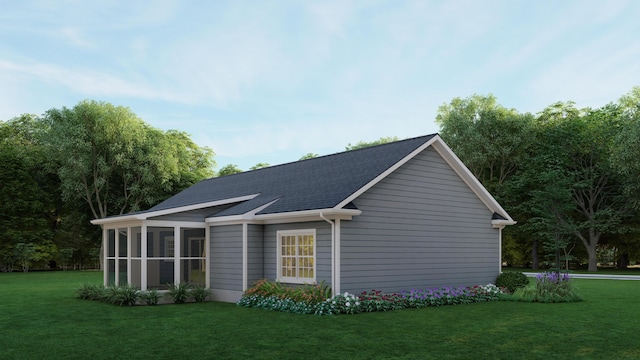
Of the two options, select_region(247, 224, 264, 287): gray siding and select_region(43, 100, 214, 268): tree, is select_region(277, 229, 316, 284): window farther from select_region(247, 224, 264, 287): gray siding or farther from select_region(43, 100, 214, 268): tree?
select_region(43, 100, 214, 268): tree

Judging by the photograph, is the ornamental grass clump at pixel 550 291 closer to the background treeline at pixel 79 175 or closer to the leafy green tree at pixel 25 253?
the background treeline at pixel 79 175

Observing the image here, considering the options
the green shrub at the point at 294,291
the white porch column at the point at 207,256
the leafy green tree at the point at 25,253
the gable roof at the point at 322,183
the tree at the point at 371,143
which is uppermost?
the tree at the point at 371,143

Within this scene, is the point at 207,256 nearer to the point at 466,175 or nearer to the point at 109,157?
the point at 466,175

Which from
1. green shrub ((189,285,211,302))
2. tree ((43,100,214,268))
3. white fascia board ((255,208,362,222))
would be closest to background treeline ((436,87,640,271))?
tree ((43,100,214,268))

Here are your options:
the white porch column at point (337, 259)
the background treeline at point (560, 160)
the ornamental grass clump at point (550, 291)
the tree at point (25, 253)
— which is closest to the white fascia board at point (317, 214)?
the white porch column at point (337, 259)

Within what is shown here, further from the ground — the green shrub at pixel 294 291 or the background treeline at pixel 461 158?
the background treeline at pixel 461 158

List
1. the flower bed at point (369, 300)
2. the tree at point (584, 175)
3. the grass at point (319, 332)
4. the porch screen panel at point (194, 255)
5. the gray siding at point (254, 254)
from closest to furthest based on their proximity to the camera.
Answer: the grass at point (319, 332)
the flower bed at point (369, 300)
the gray siding at point (254, 254)
the porch screen panel at point (194, 255)
the tree at point (584, 175)

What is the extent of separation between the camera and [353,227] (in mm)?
16109

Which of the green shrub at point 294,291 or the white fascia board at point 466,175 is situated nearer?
the green shrub at point 294,291

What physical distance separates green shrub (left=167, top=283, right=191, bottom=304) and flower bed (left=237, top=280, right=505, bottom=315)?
7.06ft

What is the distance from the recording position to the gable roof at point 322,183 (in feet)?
54.0

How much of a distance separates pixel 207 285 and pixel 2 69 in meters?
21.7

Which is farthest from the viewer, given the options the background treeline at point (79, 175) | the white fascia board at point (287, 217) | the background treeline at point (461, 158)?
the background treeline at point (79, 175)

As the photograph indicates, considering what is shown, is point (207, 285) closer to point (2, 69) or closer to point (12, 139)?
point (2, 69)
